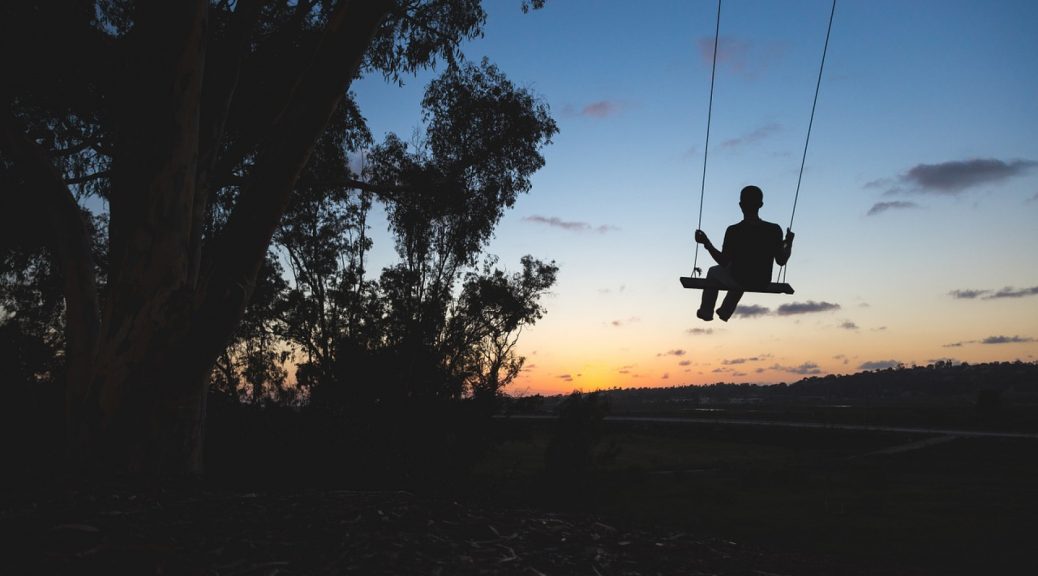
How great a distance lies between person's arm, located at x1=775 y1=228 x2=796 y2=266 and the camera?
742cm

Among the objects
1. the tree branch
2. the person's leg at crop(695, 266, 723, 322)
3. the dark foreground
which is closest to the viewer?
the dark foreground

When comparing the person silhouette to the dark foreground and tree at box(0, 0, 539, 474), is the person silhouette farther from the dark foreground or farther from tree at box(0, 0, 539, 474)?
tree at box(0, 0, 539, 474)

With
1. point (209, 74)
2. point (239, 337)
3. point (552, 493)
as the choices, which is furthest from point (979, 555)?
point (239, 337)

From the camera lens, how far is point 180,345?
6156 mm

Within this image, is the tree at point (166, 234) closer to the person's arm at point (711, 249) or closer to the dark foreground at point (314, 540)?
the dark foreground at point (314, 540)

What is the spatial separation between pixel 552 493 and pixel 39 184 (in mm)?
15092

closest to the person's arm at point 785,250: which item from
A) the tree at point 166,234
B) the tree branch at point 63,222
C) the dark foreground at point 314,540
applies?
the dark foreground at point 314,540

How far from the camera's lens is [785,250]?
7488mm

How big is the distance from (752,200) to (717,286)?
3.57ft

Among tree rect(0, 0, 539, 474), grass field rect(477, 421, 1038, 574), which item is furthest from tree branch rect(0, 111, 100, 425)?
grass field rect(477, 421, 1038, 574)

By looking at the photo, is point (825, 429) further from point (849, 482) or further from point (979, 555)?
point (979, 555)

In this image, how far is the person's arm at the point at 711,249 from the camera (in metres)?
7.33

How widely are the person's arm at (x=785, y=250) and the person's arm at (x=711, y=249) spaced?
0.57 m

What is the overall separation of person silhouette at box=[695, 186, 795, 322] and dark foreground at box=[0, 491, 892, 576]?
9.03ft
